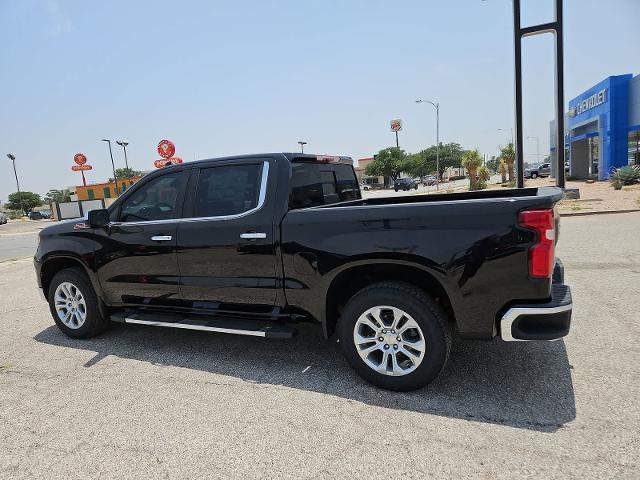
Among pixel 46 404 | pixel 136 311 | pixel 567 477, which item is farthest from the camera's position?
pixel 136 311

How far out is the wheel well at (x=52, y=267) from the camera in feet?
16.5

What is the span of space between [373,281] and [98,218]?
2837mm

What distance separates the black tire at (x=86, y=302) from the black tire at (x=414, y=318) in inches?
115

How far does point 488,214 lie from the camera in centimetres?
296

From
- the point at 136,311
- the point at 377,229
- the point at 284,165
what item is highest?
the point at 284,165

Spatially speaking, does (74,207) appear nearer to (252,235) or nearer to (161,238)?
(161,238)

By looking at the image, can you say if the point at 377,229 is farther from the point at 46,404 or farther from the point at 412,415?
the point at 46,404

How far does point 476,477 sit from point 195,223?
2956 millimetres

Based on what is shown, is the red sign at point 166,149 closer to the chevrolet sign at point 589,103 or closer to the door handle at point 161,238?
the door handle at point 161,238

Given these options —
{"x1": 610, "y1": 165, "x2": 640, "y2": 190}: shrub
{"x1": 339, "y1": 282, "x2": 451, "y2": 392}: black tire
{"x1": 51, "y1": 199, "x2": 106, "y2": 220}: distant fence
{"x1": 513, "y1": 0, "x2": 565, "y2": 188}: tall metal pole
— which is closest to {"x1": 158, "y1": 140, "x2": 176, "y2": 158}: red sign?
{"x1": 51, "y1": 199, "x2": 106, "y2": 220}: distant fence

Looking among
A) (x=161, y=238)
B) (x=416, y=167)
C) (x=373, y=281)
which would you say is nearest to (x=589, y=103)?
(x=373, y=281)

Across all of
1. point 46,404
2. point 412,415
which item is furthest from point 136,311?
point 412,415

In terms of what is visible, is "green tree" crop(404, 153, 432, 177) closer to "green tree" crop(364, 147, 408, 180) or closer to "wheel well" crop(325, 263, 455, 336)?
"green tree" crop(364, 147, 408, 180)

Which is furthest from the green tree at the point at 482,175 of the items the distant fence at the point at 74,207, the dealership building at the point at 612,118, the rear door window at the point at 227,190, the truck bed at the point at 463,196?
Result: the rear door window at the point at 227,190
